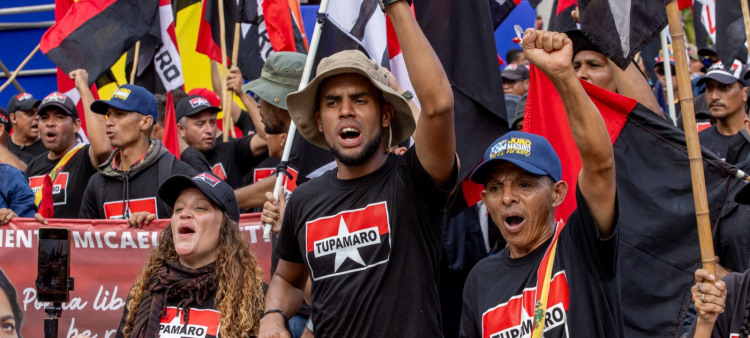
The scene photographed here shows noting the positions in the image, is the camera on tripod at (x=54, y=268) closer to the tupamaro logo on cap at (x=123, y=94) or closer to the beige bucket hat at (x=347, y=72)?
the beige bucket hat at (x=347, y=72)

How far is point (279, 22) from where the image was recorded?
639cm

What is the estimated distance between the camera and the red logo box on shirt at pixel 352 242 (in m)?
3.20

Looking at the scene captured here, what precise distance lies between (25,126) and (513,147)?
6.74 metres

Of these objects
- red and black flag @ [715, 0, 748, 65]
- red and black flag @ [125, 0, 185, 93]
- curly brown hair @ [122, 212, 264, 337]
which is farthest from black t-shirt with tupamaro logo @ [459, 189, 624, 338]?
red and black flag @ [125, 0, 185, 93]

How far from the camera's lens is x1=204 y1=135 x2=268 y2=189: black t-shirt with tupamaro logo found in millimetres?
6578

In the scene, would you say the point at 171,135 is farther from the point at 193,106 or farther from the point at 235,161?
the point at 193,106

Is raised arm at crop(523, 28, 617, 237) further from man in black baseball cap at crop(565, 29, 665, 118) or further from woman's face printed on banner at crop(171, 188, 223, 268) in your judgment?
woman's face printed on banner at crop(171, 188, 223, 268)

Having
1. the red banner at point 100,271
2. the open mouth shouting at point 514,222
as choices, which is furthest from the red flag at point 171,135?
the open mouth shouting at point 514,222

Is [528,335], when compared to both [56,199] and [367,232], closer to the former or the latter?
[367,232]

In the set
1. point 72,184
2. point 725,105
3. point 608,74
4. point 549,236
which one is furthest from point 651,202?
point 72,184

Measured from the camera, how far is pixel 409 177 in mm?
3248

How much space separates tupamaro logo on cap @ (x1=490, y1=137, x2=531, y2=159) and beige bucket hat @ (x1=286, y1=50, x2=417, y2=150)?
36 cm

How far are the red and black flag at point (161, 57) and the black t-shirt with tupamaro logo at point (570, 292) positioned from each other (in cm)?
555

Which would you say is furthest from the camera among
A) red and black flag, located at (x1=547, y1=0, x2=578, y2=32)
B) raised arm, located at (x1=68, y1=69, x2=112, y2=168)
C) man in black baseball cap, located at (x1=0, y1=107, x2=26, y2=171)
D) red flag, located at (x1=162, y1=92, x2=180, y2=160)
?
man in black baseball cap, located at (x1=0, y1=107, x2=26, y2=171)
